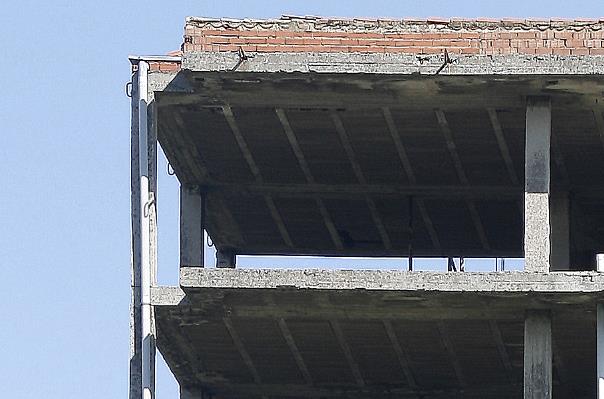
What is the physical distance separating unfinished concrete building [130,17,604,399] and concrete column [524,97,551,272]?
0.03 meters

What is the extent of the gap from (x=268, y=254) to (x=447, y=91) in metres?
7.38

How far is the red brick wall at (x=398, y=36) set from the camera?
2591cm

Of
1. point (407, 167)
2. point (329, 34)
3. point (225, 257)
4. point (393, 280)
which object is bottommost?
point (393, 280)

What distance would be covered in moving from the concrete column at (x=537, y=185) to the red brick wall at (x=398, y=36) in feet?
2.62

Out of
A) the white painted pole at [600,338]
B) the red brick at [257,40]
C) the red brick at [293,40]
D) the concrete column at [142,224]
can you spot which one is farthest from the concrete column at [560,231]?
the concrete column at [142,224]

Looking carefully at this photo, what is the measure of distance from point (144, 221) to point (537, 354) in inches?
207

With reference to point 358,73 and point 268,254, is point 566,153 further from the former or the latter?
point 268,254

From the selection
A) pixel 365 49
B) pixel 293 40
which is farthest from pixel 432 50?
pixel 293 40

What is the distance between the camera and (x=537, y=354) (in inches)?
1036

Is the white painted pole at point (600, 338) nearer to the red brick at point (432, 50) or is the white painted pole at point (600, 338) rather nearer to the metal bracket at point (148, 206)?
the red brick at point (432, 50)

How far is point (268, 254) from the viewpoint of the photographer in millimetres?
32750

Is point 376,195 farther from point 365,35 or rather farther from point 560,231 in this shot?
point 365,35

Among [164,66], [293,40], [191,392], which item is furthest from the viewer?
[191,392]

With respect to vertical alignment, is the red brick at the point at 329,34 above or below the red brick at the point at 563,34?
above
